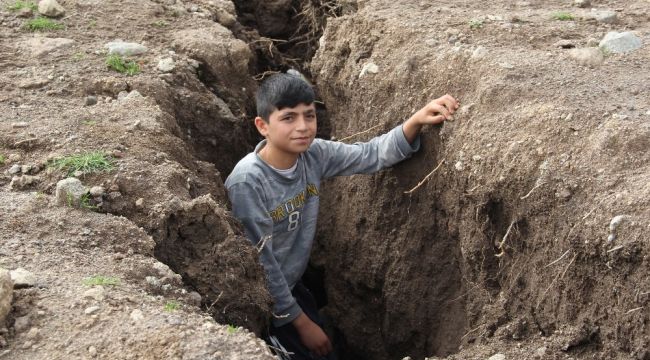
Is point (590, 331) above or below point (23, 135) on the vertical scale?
below

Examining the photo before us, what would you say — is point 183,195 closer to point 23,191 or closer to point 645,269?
point 23,191

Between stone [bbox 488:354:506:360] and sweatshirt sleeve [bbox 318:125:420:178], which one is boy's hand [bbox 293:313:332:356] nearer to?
sweatshirt sleeve [bbox 318:125:420:178]

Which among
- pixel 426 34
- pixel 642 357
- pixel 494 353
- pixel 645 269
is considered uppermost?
pixel 426 34

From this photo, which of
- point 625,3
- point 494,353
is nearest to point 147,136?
point 494,353

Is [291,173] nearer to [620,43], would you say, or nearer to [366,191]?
[366,191]

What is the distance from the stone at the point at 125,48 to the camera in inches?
230

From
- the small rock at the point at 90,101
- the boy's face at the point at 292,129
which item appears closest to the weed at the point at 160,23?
the small rock at the point at 90,101

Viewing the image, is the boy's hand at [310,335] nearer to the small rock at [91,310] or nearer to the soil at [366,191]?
the soil at [366,191]

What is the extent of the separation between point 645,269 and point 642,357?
0.33 m

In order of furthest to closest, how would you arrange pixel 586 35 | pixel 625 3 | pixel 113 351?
pixel 625 3 < pixel 586 35 < pixel 113 351

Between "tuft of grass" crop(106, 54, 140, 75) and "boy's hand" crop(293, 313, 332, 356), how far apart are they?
1815 mm

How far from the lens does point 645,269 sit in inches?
138

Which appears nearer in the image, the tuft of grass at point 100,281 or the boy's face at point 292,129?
the tuft of grass at point 100,281

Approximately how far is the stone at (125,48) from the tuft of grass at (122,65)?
10 cm
